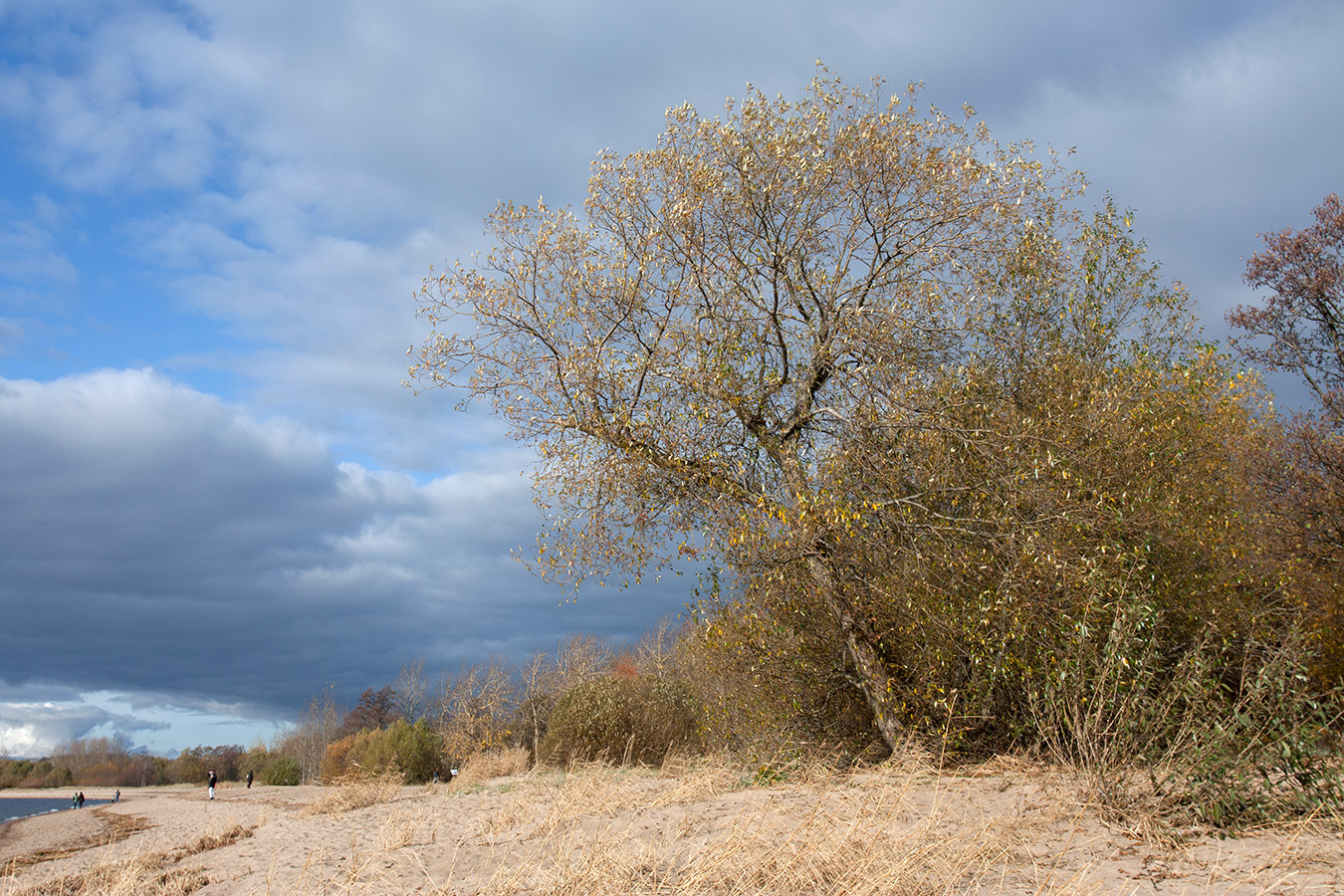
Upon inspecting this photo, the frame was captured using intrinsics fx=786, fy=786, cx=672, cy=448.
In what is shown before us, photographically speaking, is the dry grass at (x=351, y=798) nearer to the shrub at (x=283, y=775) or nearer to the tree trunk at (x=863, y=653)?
the tree trunk at (x=863, y=653)

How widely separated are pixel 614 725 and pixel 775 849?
17775mm

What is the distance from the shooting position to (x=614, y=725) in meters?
22.4

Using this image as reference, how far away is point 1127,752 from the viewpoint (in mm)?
6340

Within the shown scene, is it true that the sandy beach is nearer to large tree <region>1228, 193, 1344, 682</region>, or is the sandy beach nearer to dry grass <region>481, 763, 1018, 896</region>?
dry grass <region>481, 763, 1018, 896</region>

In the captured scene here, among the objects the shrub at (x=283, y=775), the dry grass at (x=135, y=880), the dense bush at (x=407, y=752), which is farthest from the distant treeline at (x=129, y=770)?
the dry grass at (x=135, y=880)

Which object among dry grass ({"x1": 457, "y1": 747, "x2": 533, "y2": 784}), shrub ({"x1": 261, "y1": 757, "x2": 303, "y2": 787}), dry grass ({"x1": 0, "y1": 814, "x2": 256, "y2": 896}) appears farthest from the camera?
shrub ({"x1": 261, "y1": 757, "x2": 303, "y2": 787})

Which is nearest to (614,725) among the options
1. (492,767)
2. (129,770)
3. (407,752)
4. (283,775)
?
(492,767)

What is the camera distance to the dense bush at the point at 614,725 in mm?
22359

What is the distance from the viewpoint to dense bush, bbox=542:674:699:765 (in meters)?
22.4

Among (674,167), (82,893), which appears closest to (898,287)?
(674,167)

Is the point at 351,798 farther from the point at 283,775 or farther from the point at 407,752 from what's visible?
the point at 283,775

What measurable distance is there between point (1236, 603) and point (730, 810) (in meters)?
8.38

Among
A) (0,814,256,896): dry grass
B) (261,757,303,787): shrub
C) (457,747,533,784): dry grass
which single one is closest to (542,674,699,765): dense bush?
(457,747,533,784): dry grass

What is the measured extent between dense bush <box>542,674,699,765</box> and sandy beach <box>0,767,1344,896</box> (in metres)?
11.8
